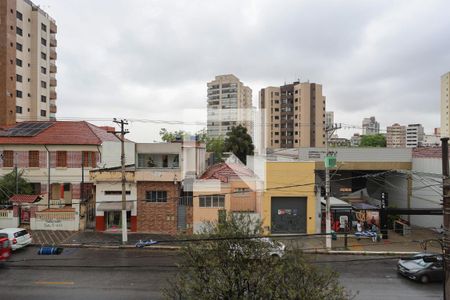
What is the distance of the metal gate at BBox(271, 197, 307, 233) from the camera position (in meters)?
28.7

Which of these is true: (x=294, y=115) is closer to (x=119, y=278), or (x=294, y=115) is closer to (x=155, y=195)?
(x=155, y=195)

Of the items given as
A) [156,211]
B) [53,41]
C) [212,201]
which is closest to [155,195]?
[156,211]

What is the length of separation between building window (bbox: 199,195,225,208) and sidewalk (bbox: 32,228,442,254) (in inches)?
135

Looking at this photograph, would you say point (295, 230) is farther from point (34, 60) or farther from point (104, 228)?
point (34, 60)

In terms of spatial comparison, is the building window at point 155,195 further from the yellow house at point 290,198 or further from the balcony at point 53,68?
the balcony at point 53,68

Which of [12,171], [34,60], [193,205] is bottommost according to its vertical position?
[193,205]

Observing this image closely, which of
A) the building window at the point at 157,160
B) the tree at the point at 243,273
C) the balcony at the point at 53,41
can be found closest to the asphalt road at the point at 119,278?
the tree at the point at 243,273

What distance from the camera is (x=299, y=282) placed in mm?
8094

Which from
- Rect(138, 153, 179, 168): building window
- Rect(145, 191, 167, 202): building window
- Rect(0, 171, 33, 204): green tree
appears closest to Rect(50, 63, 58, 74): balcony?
Rect(0, 171, 33, 204): green tree

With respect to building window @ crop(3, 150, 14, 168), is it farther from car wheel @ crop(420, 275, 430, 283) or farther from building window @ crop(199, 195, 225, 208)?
car wheel @ crop(420, 275, 430, 283)

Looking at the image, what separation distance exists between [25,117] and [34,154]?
30.5 meters

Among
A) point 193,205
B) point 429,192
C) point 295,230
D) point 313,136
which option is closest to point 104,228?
point 193,205

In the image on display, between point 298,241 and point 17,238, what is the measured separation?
60.6 ft

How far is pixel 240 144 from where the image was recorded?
60.6 m
